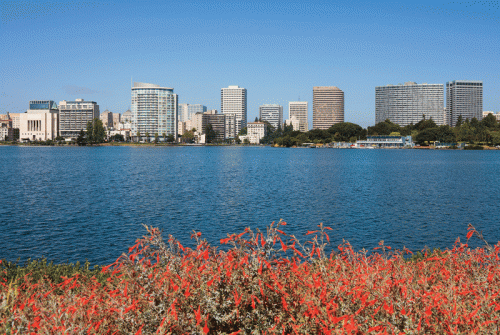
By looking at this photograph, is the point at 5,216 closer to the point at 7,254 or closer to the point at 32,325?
the point at 7,254

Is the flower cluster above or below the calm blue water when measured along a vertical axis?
above

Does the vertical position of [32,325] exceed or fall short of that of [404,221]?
it exceeds it

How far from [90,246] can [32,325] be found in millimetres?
19046

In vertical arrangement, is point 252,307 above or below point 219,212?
above

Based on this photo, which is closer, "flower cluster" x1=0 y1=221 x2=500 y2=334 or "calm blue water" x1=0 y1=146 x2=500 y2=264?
"flower cluster" x1=0 y1=221 x2=500 y2=334

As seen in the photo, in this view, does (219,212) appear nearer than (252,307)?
No

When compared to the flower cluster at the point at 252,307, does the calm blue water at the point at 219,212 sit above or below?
below

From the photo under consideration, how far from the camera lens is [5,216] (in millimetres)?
32125

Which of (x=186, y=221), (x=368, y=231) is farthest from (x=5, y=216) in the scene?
(x=368, y=231)

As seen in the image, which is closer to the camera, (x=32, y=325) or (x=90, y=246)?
(x=32, y=325)

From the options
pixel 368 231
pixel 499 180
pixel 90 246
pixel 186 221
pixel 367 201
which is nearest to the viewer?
pixel 90 246

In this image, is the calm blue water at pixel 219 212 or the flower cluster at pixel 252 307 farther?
the calm blue water at pixel 219 212

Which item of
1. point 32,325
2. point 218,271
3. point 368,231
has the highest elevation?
point 218,271

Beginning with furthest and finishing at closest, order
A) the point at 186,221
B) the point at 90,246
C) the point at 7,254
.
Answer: the point at 186,221 → the point at 90,246 → the point at 7,254
